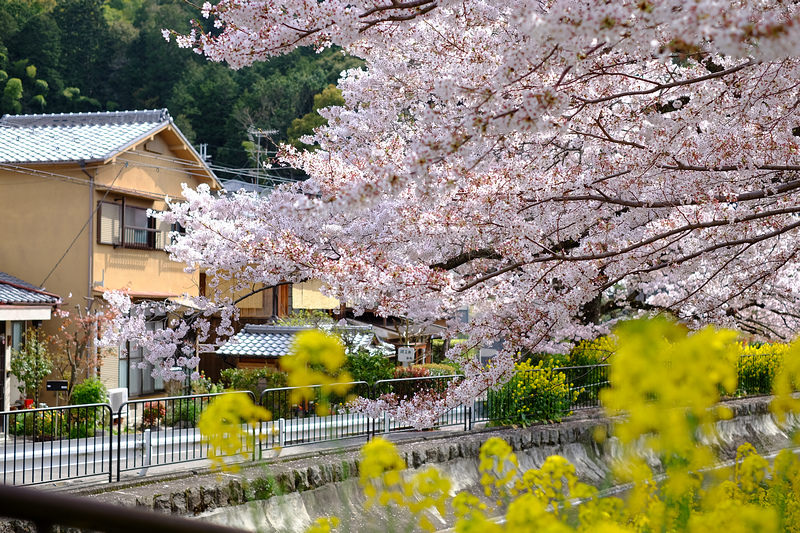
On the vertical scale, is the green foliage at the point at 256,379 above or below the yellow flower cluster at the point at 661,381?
below

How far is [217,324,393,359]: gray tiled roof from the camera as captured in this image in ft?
61.4

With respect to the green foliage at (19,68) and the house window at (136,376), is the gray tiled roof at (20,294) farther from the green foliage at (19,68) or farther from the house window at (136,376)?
the green foliage at (19,68)

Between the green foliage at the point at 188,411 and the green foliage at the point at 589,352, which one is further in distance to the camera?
the green foliage at the point at 589,352

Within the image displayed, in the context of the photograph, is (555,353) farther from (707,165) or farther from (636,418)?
(636,418)

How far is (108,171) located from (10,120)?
613 centimetres

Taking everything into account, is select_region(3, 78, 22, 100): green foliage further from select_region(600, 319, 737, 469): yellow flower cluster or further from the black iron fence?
select_region(600, 319, 737, 469): yellow flower cluster

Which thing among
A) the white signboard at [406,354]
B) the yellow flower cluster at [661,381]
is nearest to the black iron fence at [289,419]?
the white signboard at [406,354]

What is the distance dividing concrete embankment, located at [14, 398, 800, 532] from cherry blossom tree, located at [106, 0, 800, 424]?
186 centimetres

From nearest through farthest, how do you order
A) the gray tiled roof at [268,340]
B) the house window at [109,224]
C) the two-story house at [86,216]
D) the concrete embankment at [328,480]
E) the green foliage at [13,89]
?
the concrete embankment at [328,480], the gray tiled roof at [268,340], the two-story house at [86,216], the house window at [109,224], the green foliage at [13,89]

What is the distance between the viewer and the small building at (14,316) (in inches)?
626

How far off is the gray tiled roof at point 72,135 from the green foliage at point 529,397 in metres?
11.9

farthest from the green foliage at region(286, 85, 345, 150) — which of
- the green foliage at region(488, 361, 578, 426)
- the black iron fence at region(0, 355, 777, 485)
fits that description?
the green foliage at region(488, 361, 578, 426)

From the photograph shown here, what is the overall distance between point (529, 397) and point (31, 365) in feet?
35.3

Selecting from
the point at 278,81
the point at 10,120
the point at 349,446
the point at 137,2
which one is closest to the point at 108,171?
the point at 10,120
